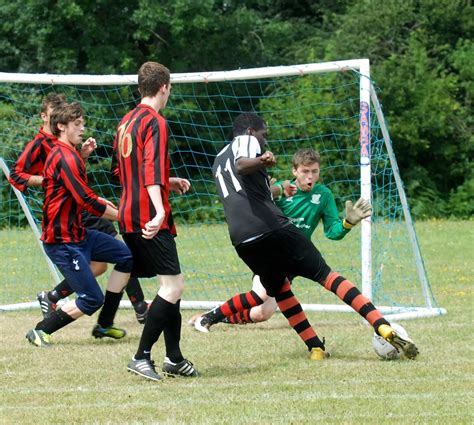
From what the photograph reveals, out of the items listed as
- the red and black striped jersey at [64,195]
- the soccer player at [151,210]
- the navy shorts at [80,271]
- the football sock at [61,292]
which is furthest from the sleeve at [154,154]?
the football sock at [61,292]

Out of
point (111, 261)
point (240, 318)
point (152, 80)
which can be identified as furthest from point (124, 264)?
point (152, 80)

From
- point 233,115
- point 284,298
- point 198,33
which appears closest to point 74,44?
point 198,33

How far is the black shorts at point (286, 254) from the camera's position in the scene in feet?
22.1

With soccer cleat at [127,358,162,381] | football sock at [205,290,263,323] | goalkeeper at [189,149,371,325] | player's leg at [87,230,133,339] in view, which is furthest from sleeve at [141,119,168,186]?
football sock at [205,290,263,323]

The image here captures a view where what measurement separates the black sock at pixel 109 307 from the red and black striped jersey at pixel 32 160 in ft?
3.99

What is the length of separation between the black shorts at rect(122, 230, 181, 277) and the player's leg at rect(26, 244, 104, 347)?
4.28ft

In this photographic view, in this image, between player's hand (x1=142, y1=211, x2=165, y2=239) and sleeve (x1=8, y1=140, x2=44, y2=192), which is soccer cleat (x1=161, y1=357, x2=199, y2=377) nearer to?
player's hand (x1=142, y1=211, x2=165, y2=239)

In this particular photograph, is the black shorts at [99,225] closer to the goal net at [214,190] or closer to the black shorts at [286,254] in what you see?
the goal net at [214,190]

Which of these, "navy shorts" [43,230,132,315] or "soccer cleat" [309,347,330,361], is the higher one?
"navy shorts" [43,230,132,315]

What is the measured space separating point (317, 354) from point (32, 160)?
9.65 feet

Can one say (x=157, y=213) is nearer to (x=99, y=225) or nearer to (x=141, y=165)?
(x=141, y=165)

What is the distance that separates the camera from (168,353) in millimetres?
6691

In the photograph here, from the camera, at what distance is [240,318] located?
857 centimetres

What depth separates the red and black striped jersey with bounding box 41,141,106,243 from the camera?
24.9 feet
